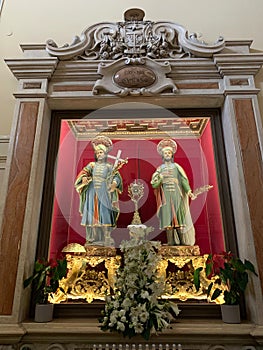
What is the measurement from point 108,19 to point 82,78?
1014mm

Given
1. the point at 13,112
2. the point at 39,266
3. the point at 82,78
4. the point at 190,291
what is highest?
the point at 82,78

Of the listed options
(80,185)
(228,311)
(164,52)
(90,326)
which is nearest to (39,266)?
(90,326)

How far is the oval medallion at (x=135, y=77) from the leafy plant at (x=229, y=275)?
1.68 metres

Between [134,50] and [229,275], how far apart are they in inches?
88.5

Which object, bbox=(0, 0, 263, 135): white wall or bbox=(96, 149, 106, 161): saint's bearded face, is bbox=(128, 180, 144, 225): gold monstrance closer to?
bbox=(96, 149, 106, 161): saint's bearded face

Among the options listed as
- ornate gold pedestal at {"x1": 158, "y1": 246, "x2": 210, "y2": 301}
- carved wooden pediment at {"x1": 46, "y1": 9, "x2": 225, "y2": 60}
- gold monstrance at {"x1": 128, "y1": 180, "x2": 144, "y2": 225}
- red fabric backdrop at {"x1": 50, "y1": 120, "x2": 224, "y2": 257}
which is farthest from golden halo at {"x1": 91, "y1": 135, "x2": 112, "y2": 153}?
ornate gold pedestal at {"x1": 158, "y1": 246, "x2": 210, "y2": 301}

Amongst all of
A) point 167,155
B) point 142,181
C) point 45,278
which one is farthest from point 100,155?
point 45,278

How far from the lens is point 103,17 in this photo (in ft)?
11.6

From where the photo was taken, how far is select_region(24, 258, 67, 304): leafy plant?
225 centimetres

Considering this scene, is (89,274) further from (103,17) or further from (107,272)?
(103,17)

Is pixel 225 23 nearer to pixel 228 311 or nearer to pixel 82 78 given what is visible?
pixel 82 78

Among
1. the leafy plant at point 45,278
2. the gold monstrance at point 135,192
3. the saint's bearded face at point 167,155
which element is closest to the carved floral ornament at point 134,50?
the saint's bearded face at point 167,155

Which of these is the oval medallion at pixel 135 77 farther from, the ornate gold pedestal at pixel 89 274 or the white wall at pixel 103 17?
the ornate gold pedestal at pixel 89 274

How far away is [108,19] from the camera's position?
3531 millimetres
